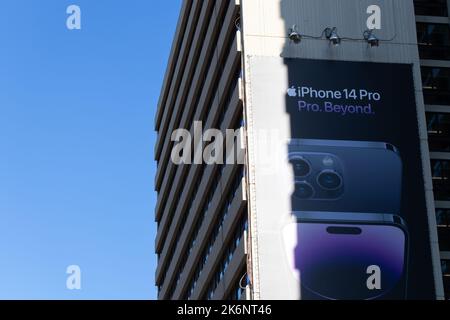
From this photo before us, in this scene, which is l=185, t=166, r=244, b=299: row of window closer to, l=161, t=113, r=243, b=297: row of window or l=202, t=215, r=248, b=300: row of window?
l=202, t=215, r=248, b=300: row of window

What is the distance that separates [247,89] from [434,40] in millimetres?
13565

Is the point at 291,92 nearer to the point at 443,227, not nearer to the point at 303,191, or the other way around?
the point at 303,191

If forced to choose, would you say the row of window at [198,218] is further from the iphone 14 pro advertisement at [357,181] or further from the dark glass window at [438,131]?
the dark glass window at [438,131]

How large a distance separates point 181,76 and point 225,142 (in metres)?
23.2

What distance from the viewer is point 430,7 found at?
6291 centimetres

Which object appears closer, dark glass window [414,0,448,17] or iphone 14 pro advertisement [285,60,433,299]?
iphone 14 pro advertisement [285,60,433,299]

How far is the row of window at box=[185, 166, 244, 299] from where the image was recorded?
5759 cm

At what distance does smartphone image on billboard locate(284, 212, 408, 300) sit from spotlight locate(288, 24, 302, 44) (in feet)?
34.3

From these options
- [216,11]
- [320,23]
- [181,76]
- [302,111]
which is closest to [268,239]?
[302,111]

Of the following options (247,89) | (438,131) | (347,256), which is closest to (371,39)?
(438,131)

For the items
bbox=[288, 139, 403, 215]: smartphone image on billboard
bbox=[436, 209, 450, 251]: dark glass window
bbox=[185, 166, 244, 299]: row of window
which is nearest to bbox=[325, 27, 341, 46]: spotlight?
bbox=[288, 139, 403, 215]: smartphone image on billboard

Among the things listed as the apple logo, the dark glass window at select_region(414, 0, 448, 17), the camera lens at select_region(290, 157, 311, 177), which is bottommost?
the camera lens at select_region(290, 157, 311, 177)
